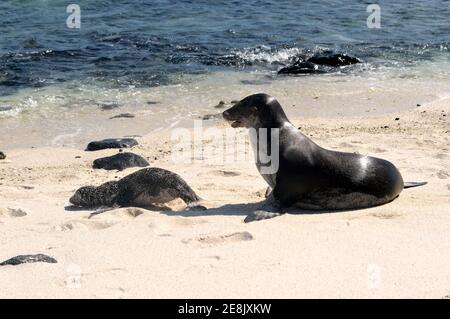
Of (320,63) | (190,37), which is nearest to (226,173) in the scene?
(320,63)

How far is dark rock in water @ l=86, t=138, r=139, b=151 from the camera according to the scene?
9.12 meters

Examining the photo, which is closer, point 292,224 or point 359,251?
point 359,251

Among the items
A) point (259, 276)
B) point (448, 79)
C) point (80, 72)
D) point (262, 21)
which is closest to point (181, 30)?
point (262, 21)

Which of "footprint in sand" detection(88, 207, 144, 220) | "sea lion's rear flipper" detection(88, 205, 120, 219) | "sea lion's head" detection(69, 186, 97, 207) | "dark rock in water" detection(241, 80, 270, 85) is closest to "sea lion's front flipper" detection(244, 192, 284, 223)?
"footprint in sand" detection(88, 207, 144, 220)

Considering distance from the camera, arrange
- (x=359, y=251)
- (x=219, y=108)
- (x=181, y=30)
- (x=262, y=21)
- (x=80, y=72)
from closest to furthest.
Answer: (x=359, y=251)
(x=219, y=108)
(x=80, y=72)
(x=181, y=30)
(x=262, y=21)

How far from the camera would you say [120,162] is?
8.09m

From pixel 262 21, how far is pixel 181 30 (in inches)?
91.8

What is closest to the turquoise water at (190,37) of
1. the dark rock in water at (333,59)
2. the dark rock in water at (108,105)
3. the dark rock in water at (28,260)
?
the dark rock in water at (333,59)

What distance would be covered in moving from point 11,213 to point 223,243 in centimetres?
196

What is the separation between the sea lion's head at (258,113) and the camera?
6754 mm

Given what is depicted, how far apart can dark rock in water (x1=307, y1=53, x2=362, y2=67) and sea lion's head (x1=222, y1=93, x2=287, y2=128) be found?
26.3ft

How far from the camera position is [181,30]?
Answer: 17812mm
